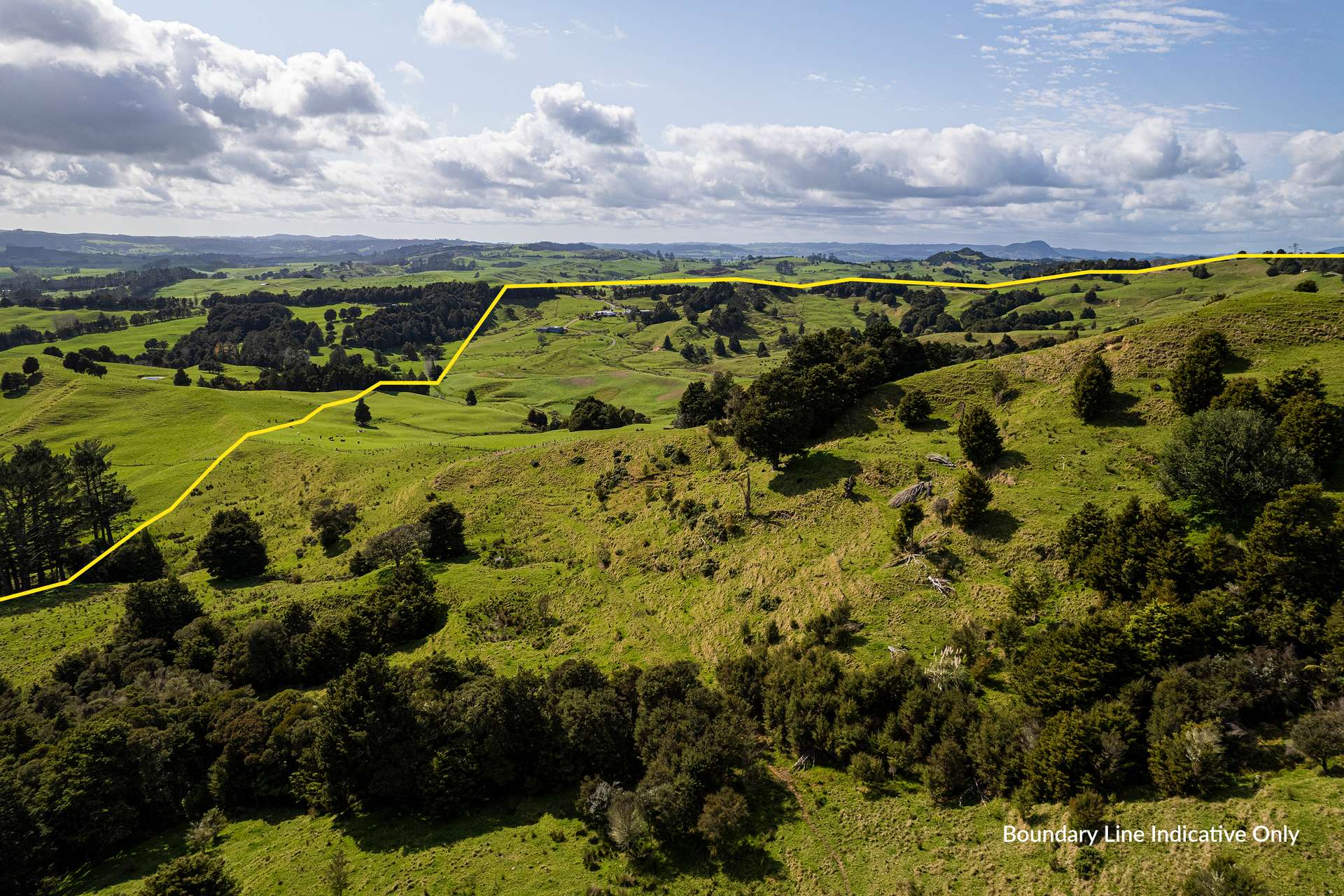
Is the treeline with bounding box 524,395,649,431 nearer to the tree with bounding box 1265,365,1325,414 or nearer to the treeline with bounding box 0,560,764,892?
the treeline with bounding box 0,560,764,892

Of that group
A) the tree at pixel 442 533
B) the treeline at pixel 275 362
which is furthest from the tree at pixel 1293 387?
the treeline at pixel 275 362

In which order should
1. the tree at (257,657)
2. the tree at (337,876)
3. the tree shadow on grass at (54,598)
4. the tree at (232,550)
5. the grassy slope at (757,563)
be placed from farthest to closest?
the tree at (232,550) → the tree shadow on grass at (54,598) → the tree at (257,657) → the tree at (337,876) → the grassy slope at (757,563)

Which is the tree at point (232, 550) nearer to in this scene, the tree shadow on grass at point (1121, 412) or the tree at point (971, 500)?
the tree at point (971, 500)

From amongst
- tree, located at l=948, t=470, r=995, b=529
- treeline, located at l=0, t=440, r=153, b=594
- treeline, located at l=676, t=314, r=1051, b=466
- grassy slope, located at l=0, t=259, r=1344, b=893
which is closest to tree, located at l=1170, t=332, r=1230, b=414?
grassy slope, located at l=0, t=259, r=1344, b=893

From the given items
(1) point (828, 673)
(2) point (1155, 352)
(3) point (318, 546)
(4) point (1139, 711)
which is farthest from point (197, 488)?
(2) point (1155, 352)

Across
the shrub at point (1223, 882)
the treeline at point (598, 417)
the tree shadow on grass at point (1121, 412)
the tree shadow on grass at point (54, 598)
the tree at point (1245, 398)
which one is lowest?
the tree shadow on grass at point (54, 598)

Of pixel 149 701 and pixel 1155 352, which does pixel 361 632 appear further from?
pixel 1155 352

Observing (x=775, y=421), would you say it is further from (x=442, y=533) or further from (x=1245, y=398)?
(x=442, y=533)

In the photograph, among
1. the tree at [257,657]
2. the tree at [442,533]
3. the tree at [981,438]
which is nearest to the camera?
the tree at [257,657]
